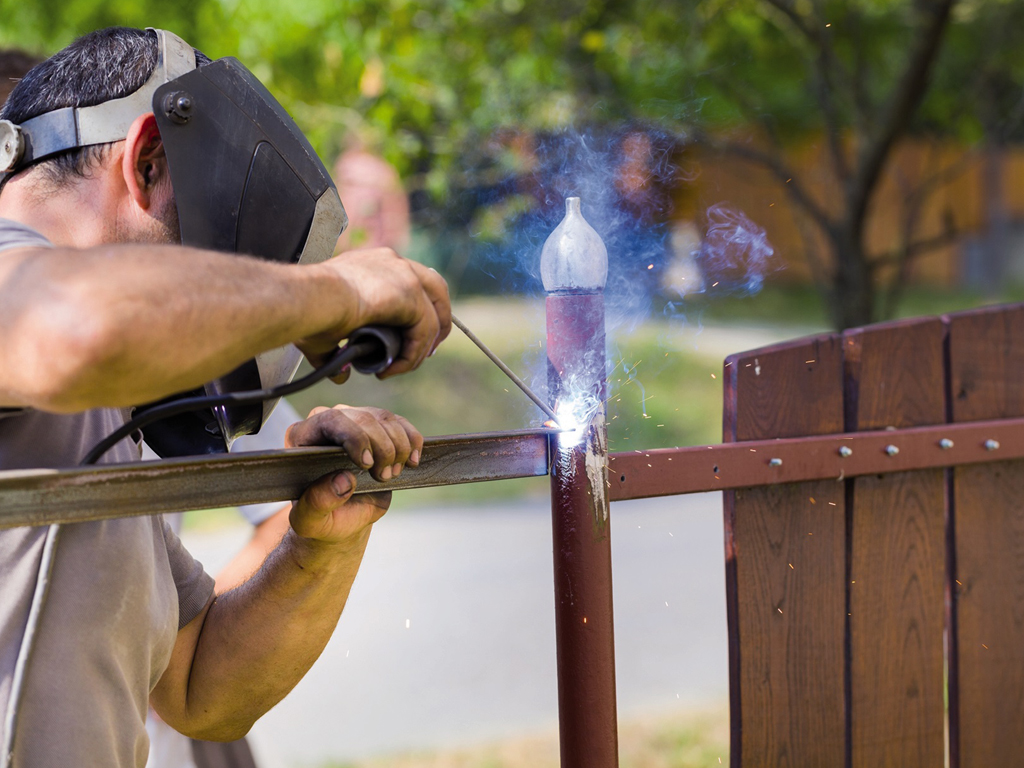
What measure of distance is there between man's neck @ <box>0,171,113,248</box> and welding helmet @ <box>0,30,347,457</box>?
1.8 inches

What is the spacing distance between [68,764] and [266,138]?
1.04m

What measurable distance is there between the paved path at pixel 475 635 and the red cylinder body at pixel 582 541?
8.19ft

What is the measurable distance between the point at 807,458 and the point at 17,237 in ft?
5.27

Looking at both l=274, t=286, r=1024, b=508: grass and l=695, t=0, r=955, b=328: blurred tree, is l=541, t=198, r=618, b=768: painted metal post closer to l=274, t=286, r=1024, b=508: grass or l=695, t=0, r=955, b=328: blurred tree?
l=695, t=0, r=955, b=328: blurred tree

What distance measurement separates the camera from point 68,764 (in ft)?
4.68

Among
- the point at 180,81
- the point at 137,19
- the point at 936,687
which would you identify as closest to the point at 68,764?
the point at 180,81

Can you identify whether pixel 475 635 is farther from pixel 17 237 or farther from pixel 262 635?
pixel 17 237

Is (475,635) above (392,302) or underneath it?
underneath

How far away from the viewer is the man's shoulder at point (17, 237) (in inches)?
45.8

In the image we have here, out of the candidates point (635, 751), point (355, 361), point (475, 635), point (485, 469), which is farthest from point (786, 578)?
point (475, 635)

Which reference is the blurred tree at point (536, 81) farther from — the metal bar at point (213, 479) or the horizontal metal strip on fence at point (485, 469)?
the metal bar at point (213, 479)

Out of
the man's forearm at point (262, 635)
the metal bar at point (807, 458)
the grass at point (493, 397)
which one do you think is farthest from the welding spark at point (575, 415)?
the grass at point (493, 397)

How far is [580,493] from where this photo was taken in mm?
1792

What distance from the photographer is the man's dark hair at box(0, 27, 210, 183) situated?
146 centimetres
